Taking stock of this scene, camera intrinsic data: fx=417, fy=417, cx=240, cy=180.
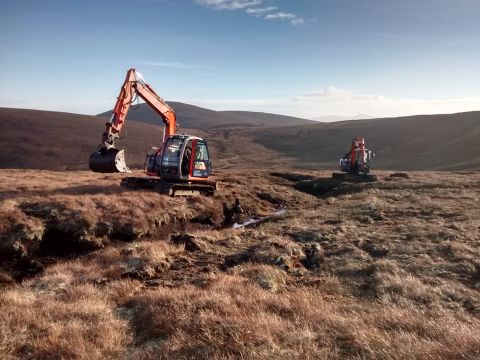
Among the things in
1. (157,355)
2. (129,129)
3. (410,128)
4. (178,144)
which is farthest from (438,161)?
(157,355)

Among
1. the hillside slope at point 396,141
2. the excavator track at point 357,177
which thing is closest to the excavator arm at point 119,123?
the excavator track at point 357,177

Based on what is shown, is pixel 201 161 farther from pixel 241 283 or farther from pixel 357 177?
pixel 357 177

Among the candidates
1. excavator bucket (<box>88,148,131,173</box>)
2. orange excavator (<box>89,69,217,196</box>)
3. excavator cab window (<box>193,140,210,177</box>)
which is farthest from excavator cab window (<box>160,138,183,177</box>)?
excavator bucket (<box>88,148,131,173</box>)

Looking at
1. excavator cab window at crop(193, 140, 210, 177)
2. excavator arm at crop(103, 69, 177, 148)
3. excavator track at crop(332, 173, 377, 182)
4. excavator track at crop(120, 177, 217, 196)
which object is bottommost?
excavator track at crop(332, 173, 377, 182)

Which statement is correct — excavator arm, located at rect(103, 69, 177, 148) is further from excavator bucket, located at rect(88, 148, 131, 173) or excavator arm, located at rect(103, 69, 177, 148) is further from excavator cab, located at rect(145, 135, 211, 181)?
excavator cab, located at rect(145, 135, 211, 181)

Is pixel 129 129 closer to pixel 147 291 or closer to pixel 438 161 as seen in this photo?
pixel 438 161

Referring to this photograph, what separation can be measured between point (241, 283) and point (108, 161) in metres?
15.0

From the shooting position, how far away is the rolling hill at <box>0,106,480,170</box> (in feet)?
233

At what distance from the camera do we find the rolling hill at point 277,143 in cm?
7106

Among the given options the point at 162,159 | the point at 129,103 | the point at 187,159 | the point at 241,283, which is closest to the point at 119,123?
the point at 129,103

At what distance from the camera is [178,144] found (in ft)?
77.9

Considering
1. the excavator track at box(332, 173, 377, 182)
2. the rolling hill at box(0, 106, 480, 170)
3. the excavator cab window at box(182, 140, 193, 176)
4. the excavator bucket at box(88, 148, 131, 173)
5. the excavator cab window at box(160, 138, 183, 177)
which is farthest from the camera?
the rolling hill at box(0, 106, 480, 170)

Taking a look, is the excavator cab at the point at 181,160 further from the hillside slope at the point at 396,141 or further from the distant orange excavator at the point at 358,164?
the hillside slope at the point at 396,141

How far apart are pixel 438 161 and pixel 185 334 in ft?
255
